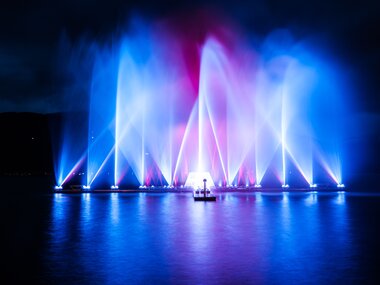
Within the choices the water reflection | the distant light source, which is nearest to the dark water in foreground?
the water reflection

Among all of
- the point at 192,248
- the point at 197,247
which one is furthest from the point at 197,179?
A: the point at 192,248

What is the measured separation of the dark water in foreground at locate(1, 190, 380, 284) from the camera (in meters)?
9.89

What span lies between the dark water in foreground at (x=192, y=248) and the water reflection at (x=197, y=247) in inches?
0.9

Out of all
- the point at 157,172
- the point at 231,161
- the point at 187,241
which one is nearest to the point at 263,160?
the point at 231,161

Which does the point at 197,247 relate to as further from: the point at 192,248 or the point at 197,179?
the point at 197,179

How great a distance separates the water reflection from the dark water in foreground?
2cm

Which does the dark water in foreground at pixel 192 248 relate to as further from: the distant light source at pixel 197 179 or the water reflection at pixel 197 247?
the distant light source at pixel 197 179

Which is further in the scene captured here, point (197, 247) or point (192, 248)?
point (197, 247)

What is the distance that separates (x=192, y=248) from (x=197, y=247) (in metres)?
0.23

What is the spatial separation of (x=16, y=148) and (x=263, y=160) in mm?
132667

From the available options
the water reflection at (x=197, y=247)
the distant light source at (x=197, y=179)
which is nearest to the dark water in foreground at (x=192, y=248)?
the water reflection at (x=197, y=247)

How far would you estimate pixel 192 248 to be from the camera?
43.6ft

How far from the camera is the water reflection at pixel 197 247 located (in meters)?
10.0

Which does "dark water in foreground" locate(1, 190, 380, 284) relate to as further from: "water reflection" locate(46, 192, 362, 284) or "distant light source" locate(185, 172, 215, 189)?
"distant light source" locate(185, 172, 215, 189)
